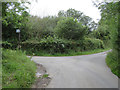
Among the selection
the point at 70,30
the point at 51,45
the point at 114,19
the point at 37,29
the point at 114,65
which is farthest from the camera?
the point at 37,29

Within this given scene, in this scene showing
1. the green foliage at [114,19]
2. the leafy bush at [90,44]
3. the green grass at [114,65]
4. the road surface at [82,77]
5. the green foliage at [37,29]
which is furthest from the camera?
the green foliage at [37,29]

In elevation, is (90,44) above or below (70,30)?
below

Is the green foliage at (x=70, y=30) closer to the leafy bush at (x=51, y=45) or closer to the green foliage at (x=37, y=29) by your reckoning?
the leafy bush at (x=51, y=45)

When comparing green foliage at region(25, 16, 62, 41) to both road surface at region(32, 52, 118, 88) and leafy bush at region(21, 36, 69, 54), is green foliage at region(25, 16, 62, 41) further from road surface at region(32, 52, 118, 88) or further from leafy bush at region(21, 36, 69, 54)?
road surface at region(32, 52, 118, 88)

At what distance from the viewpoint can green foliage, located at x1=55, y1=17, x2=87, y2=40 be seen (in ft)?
37.9

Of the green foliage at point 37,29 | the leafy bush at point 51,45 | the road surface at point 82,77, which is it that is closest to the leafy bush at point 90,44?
the leafy bush at point 51,45

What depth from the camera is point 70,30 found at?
463 inches

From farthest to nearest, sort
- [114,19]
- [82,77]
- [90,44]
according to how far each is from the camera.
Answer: [90,44] < [114,19] < [82,77]

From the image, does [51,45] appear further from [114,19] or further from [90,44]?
[114,19]

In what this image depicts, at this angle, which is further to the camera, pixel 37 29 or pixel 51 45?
pixel 37 29

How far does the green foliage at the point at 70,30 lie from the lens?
11.6 meters

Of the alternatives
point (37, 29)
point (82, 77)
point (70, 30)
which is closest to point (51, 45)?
point (70, 30)

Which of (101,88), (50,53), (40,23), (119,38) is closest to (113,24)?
(119,38)

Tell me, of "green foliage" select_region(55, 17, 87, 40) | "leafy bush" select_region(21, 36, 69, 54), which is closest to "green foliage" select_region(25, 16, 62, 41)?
"green foliage" select_region(55, 17, 87, 40)
